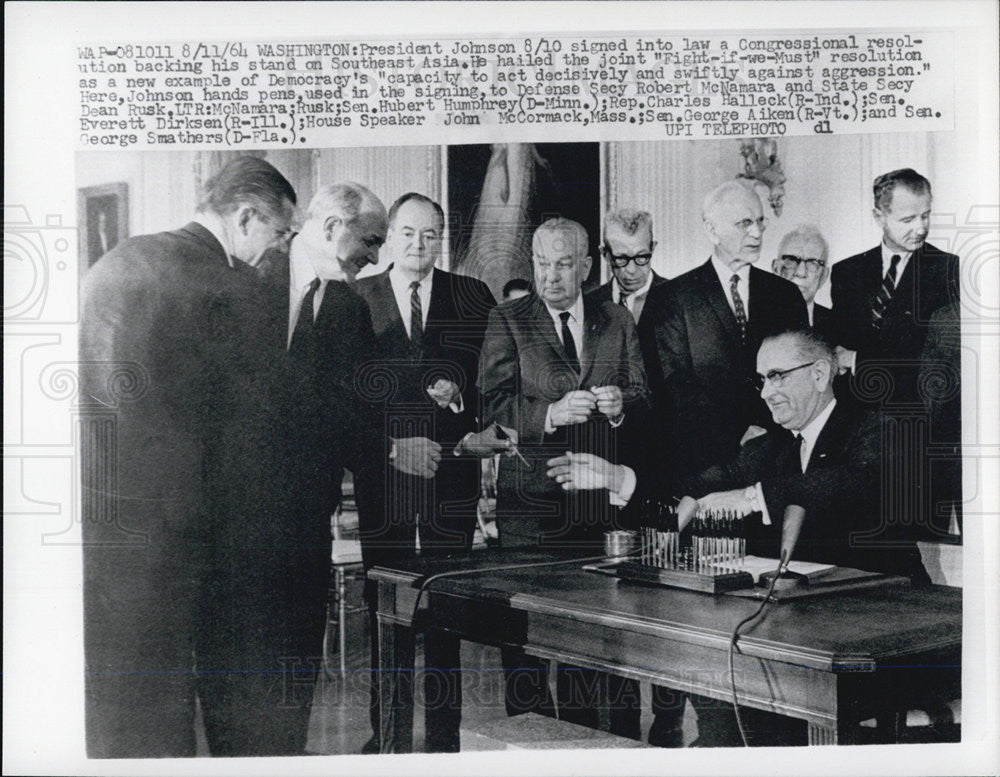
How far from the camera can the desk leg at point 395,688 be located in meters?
2.76

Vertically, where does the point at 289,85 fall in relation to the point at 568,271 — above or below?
above

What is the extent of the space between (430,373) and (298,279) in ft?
1.57

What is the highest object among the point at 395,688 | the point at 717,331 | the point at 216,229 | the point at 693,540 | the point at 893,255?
the point at 216,229

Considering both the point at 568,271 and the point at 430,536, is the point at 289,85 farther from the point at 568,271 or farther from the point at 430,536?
the point at 430,536

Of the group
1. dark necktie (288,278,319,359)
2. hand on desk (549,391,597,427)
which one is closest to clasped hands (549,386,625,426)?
hand on desk (549,391,597,427)

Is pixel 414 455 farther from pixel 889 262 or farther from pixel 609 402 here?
pixel 889 262

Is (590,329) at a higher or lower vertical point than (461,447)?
higher

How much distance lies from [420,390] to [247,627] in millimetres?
854

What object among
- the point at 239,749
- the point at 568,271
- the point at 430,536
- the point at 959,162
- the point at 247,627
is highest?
the point at 959,162

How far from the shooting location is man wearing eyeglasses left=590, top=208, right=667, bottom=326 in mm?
2846

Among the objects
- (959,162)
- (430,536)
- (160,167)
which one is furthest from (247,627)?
(959,162)

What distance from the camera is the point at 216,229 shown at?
2.86 m

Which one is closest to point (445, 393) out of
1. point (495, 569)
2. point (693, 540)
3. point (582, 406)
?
point (582, 406)

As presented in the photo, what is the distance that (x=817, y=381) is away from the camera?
2.84 meters
